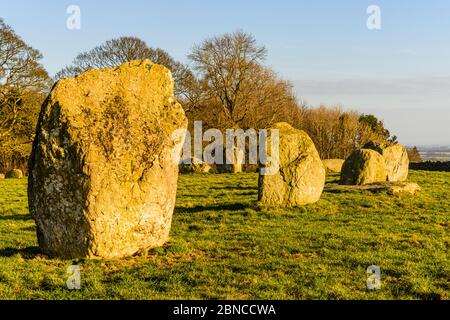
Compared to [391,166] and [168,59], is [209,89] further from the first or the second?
[391,166]

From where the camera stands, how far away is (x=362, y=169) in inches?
910

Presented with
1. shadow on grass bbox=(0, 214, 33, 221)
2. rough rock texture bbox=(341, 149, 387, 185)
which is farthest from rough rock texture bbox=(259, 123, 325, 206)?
shadow on grass bbox=(0, 214, 33, 221)

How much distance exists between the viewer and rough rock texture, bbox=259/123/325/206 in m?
17.3

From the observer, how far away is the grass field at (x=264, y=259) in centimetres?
807

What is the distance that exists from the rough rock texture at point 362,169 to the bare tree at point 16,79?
28524 mm

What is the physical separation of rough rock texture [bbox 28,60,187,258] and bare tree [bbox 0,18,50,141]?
31607 mm

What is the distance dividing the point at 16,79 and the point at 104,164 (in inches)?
1317

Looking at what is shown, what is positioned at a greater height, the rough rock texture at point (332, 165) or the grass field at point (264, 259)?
the rough rock texture at point (332, 165)

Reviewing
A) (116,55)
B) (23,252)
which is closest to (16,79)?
(116,55)

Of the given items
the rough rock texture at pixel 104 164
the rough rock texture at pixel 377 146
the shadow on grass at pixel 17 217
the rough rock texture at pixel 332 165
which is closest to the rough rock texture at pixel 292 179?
the rough rock texture at pixel 104 164

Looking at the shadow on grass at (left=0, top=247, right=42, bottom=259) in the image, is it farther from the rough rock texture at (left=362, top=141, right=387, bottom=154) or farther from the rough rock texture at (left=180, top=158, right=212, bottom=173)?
the rough rock texture at (left=180, top=158, right=212, bottom=173)

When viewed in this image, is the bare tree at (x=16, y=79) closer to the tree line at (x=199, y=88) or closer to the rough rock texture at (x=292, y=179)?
the tree line at (x=199, y=88)
